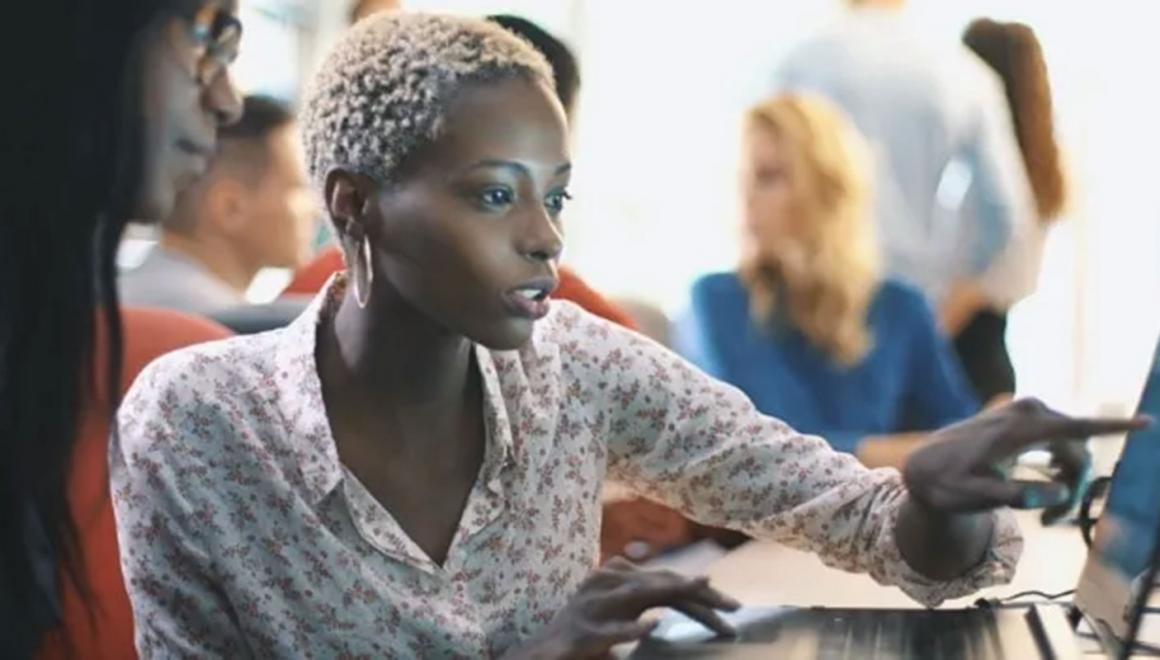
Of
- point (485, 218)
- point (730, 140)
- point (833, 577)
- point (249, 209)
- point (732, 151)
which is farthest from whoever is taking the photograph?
point (730, 140)

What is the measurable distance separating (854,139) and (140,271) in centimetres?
111

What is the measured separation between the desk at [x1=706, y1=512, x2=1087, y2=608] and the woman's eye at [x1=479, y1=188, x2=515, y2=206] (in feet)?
1.48

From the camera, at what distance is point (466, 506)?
1312mm

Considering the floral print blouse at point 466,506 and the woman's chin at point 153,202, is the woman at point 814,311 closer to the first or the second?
the floral print blouse at point 466,506

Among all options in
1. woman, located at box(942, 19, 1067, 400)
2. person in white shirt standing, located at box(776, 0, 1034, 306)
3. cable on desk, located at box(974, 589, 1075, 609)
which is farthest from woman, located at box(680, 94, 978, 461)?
cable on desk, located at box(974, 589, 1075, 609)

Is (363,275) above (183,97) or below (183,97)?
below

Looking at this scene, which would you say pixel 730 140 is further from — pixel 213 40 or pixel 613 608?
pixel 213 40

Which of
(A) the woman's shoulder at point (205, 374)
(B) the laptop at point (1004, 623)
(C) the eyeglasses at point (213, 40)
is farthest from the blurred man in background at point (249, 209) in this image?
(C) the eyeglasses at point (213, 40)

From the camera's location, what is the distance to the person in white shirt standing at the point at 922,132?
300 cm

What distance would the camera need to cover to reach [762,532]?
4.66 ft

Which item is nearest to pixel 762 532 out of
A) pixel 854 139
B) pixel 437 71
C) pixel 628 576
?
pixel 628 576

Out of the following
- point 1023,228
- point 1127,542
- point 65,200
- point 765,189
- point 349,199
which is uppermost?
point 65,200

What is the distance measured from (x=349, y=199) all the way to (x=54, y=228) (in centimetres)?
49

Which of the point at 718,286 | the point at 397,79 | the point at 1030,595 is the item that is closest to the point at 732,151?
the point at 718,286
